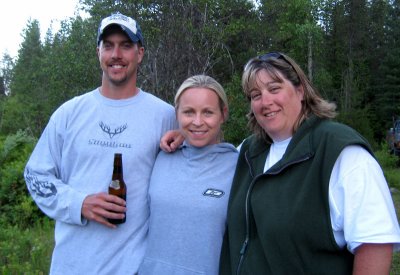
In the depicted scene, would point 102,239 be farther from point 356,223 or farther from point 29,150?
point 29,150

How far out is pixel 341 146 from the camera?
227 cm

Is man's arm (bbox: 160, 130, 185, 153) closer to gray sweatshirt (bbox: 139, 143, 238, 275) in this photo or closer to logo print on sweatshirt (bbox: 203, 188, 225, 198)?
gray sweatshirt (bbox: 139, 143, 238, 275)

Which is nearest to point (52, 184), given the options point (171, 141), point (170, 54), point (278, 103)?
point (171, 141)

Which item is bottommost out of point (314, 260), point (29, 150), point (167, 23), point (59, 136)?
point (29, 150)

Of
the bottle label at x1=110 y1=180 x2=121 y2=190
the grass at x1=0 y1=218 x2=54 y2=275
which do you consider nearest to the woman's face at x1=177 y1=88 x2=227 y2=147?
the bottle label at x1=110 y1=180 x2=121 y2=190

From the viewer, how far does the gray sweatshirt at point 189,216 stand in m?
2.81

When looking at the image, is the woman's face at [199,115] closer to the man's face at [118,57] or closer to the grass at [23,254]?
the man's face at [118,57]

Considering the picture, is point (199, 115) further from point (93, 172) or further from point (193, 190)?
point (93, 172)

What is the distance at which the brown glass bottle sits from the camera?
296cm

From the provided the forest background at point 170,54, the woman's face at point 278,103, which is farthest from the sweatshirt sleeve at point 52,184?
the forest background at point 170,54

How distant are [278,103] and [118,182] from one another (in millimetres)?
1127

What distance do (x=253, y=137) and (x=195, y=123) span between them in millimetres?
407

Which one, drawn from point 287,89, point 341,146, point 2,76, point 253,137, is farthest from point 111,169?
point 2,76

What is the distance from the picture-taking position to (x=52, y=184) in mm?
3035
